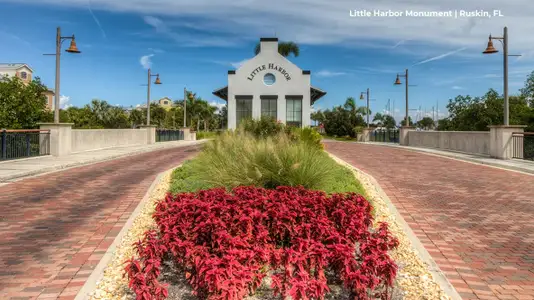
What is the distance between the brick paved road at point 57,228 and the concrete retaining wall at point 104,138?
999cm

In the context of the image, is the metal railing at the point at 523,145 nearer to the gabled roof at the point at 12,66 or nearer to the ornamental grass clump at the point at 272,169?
the ornamental grass clump at the point at 272,169

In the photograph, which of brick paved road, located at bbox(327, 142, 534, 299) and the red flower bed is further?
brick paved road, located at bbox(327, 142, 534, 299)

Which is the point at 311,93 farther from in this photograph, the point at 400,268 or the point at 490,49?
the point at 400,268

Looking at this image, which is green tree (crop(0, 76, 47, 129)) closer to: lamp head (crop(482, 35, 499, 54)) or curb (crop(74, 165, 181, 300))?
curb (crop(74, 165, 181, 300))

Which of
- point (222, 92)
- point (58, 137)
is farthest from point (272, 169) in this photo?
point (222, 92)

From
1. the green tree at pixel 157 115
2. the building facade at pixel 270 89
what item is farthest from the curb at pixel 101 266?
the green tree at pixel 157 115

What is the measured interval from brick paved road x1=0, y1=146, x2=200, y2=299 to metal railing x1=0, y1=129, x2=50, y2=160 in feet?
16.5

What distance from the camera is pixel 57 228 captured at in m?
6.54

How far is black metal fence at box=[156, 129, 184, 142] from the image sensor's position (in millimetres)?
39938

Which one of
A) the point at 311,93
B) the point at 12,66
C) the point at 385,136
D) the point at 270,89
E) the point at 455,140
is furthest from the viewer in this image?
the point at 12,66

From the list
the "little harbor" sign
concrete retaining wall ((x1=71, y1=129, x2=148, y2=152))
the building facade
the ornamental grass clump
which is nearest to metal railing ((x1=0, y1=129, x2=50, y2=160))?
concrete retaining wall ((x1=71, y1=129, x2=148, y2=152))

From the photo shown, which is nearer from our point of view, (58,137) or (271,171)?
(271,171)

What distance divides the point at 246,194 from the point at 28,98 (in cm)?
2193

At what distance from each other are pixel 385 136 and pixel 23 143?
33810 mm
